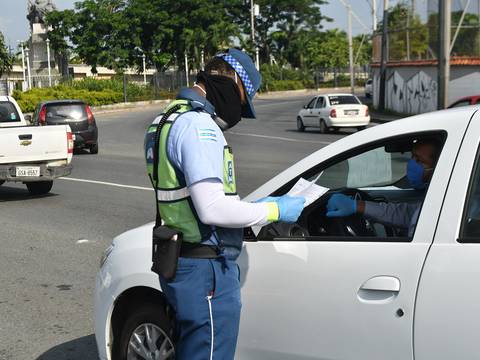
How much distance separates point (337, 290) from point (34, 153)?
32.2 feet

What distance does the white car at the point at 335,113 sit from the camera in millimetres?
27109

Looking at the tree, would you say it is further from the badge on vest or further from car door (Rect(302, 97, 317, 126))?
the badge on vest

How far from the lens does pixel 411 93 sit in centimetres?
3378

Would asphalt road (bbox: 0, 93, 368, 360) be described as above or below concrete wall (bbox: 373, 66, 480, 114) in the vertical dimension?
below

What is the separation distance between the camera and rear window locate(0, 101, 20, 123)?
47.8 ft

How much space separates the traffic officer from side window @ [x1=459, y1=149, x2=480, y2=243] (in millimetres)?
631

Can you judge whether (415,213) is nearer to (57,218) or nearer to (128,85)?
(57,218)

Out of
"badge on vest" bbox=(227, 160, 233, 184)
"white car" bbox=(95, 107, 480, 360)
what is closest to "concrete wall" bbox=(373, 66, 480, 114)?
"white car" bbox=(95, 107, 480, 360)

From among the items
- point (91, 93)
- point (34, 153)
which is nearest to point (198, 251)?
point (34, 153)

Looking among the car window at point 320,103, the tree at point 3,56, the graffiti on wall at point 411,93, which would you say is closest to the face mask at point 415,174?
the car window at point 320,103

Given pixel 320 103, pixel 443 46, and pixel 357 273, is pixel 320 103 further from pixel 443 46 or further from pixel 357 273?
pixel 357 273

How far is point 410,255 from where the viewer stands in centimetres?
304

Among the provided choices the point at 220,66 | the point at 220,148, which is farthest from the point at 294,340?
the point at 220,66

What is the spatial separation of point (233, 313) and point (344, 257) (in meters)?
0.52
